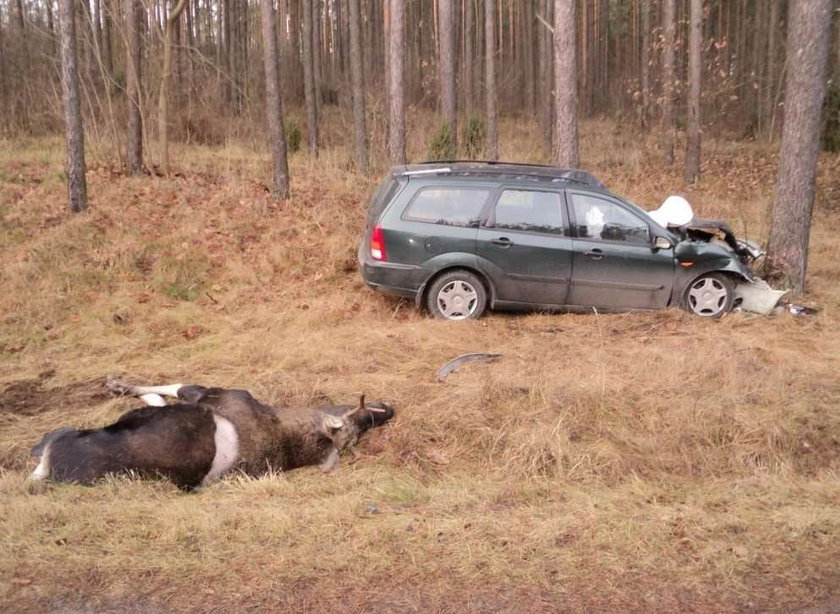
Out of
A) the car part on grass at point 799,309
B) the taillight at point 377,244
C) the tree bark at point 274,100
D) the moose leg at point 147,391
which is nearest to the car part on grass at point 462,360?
the taillight at point 377,244

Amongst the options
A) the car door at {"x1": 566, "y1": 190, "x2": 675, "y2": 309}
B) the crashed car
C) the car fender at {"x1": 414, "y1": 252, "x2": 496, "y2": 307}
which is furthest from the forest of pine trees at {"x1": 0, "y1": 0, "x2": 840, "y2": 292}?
the car fender at {"x1": 414, "y1": 252, "x2": 496, "y2": 307}

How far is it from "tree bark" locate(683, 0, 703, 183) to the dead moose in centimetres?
1568

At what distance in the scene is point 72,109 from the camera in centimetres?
1212

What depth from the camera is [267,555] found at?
3.95m

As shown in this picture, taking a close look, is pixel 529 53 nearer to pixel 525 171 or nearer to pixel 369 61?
pixel 369 61

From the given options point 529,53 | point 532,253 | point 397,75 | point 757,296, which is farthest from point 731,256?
point 529,53

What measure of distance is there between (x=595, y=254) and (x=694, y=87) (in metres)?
12.1

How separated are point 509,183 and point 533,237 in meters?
0.73

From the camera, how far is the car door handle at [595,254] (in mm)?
9102

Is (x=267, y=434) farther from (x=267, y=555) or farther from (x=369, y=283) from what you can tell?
(x=369, y=283)

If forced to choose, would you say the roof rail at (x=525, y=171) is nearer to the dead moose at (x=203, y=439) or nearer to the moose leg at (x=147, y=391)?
the dead moose at (x=203, y=439)

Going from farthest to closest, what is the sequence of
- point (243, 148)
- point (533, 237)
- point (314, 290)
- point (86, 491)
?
point (243, 148) < point (314, 290) < point (533, 237) < point (86, 491)

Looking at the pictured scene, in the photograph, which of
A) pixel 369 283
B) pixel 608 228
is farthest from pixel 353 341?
pixel 608 228

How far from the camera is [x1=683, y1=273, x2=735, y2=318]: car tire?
30.5 feet
